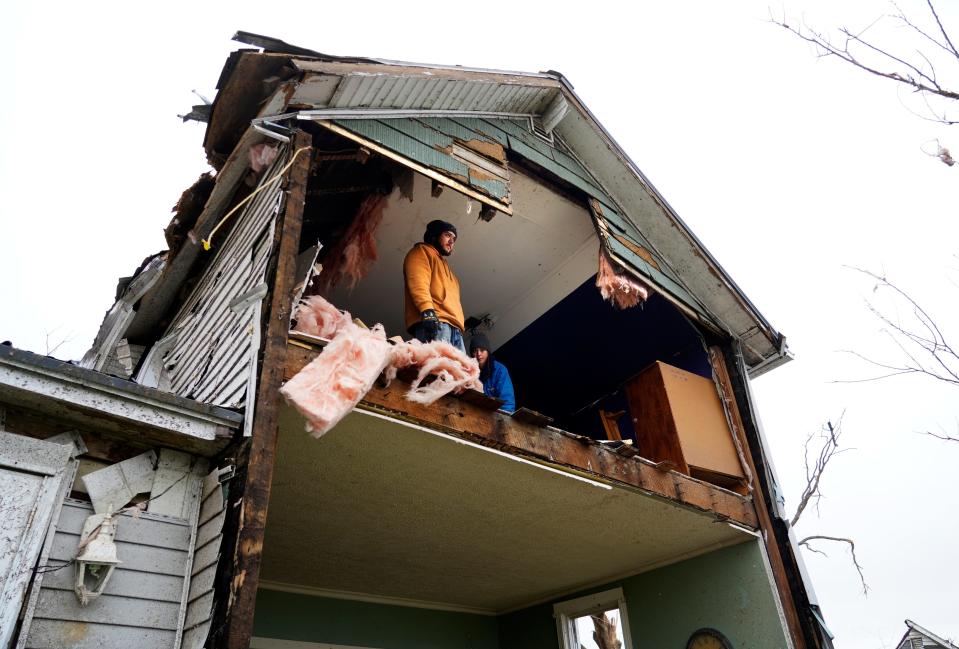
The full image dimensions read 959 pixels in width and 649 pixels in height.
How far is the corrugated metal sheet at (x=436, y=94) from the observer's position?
14.9 feet

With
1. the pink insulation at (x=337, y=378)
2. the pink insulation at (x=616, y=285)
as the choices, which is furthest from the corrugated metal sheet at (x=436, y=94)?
the pink insulation at (x=337, y=378)

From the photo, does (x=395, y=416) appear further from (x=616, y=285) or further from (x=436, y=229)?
(x=616, y=285)

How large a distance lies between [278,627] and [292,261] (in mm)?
4001

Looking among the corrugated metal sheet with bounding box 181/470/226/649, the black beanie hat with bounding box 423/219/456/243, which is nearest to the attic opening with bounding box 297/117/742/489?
the black beanie hat with bounding box 423/219/456/243

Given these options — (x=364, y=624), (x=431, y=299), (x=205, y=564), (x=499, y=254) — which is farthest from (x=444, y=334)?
(x=364, y=624)

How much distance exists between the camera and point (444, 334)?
4.96 m

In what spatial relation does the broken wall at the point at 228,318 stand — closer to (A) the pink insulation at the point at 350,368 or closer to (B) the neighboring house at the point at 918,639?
(A) the pink insulation at the point at 350,368

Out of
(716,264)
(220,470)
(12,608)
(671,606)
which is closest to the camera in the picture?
(12,608)

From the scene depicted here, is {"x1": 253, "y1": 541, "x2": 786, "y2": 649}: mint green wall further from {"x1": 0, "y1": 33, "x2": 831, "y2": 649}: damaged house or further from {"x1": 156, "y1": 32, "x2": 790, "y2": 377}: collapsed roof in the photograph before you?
{"x1": 156, "y1": 32, "x2": 790, "y2": 377}: collapsed roof

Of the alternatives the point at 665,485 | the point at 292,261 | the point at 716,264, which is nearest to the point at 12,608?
the point at 292,261

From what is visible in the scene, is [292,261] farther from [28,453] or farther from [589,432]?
[589,432]

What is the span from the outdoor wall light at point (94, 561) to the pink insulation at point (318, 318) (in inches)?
59.5

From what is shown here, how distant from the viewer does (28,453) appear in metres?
2.98

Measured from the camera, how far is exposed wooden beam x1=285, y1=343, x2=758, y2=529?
3.76 metres
